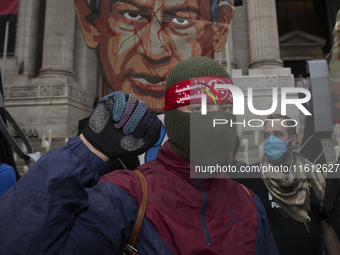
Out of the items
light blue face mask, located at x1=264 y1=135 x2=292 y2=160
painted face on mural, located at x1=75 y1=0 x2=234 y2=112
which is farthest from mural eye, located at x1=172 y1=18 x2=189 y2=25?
light blue face mask, located at x1=264 y1=135 x2=292 y2=160

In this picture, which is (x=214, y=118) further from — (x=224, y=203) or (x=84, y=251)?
(x=84, y=251)

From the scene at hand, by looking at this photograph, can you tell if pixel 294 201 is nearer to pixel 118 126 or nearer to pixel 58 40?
pixel 118 126

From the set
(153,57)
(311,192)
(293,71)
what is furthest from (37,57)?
(293,71)

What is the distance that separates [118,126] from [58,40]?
14.1 metres

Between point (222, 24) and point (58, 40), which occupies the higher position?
point (58, 40)

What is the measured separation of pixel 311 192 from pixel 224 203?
147 cm

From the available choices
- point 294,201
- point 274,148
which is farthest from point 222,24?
point 294,201

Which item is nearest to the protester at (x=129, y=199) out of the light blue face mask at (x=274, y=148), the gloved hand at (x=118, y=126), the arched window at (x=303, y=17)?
the gloved hand at (x=118, y=126)

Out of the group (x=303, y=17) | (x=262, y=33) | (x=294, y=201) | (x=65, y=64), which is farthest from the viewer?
(x=303, y=17)

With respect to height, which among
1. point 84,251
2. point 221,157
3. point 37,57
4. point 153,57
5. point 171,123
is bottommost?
point 84,251

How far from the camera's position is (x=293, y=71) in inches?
787

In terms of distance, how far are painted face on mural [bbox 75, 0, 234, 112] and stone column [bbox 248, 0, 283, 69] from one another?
11354mm

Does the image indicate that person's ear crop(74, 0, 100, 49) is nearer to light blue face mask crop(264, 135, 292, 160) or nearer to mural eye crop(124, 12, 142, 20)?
mural eye crop(124, 12, 142, 20)

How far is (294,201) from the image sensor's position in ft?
7.23
